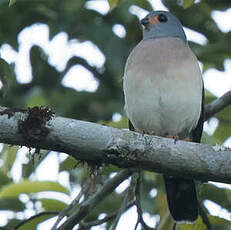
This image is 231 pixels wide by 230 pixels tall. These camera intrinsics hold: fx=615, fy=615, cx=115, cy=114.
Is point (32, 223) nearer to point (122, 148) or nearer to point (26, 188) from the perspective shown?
point (26, 188)

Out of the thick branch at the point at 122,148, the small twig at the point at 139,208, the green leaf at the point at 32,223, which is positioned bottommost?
the green leaf at the point at 32,223

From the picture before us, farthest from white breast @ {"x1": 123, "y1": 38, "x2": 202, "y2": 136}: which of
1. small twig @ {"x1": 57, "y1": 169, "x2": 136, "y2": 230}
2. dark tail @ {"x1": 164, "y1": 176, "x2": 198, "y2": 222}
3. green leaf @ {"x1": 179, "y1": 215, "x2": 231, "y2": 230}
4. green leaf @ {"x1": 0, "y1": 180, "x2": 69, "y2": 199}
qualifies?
green leaf @ {"x1": 179, "y1": 215, "x2": 231, "y2": 230}

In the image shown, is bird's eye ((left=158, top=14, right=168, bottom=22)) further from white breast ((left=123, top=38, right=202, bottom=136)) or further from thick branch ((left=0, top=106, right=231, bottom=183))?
thick branch ((left=0, top=106, right=231, bottom=183))

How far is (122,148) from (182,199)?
73.0 inches

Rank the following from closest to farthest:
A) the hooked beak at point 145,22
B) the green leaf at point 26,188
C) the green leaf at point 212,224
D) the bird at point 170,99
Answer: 1. the green leaf at point 212,224
2. the green leaf at point 26,188
3. the bird at point 170,99
4. the hooked beak at point 145,22

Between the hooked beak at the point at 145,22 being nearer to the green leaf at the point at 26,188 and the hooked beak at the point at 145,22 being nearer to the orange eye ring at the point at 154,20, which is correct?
the orange eye ring at the point at 154,20

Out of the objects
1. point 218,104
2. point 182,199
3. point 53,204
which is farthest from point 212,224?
point 53,204

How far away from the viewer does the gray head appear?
232 inches

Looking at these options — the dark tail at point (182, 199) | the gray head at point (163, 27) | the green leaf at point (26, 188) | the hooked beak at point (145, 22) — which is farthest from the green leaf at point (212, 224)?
the hooked beak at point (145, 22)

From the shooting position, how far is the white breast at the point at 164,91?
4.94m

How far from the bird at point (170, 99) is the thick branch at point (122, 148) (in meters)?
1.29

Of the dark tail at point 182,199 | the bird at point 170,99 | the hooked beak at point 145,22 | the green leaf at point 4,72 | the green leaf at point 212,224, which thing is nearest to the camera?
the green leaf at point 4,72

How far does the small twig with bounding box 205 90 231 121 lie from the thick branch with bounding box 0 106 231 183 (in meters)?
1.26

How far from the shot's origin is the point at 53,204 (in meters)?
4.76
